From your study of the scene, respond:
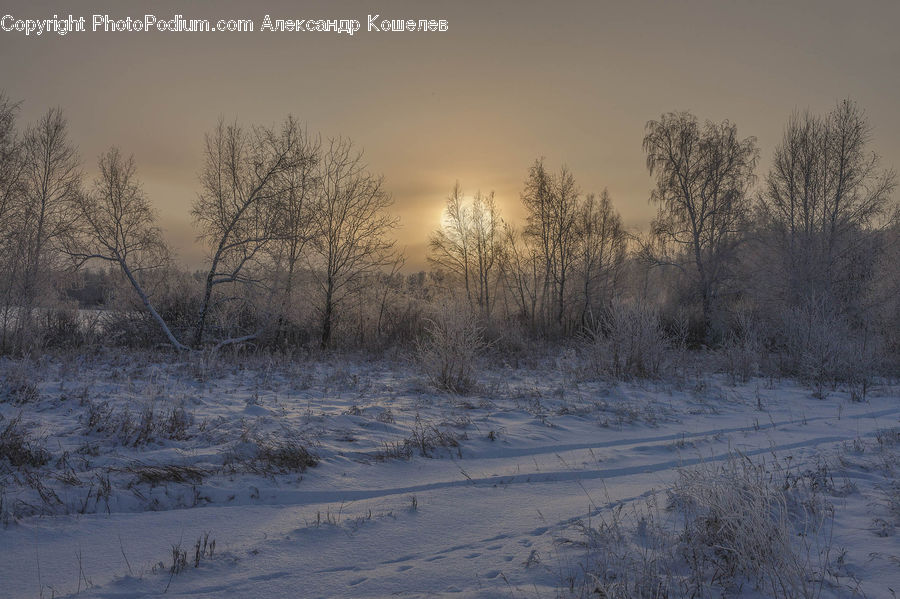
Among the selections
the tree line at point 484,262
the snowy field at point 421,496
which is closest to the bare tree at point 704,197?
the tree line at point 484,262

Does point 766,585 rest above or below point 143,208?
below

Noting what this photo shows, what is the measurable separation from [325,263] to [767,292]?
61.5ft

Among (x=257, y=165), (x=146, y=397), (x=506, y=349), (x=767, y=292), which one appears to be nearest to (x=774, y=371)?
(x=506, y=349)

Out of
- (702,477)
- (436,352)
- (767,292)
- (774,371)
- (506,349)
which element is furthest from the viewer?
(767,292)

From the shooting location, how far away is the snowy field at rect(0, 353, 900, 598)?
299 cm

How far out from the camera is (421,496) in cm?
458

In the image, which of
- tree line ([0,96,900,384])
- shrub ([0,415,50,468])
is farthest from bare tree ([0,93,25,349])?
shrub ([0,415,50,468])

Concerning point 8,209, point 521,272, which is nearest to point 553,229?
point 521,272

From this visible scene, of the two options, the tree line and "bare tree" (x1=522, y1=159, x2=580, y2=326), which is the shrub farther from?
"bare tree" (x1=522, y1=159, x2=580, y2=326)

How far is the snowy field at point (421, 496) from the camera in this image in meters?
2.99

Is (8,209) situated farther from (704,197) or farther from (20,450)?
(704,197)

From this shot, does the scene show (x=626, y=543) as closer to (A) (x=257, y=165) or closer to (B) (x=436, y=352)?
(B) (x=436, y=352)

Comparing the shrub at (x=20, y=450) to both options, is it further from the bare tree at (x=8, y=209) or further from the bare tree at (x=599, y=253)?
the bare tree at (x=599, y=253)

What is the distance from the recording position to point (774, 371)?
44.5 ft
